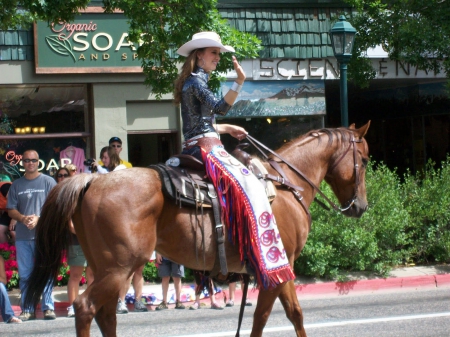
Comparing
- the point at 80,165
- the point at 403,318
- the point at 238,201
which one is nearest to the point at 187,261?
the point at 238,201

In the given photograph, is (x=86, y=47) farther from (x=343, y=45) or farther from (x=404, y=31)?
(x=404, y=31)

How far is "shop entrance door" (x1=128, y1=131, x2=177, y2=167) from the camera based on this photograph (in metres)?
15.3

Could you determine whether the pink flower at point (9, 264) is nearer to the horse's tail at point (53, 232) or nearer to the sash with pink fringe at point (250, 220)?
the horse's tail at point (53, 232)

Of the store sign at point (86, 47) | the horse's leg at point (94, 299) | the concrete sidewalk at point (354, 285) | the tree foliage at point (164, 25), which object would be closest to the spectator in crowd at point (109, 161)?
the tree foliage at point (164, 25)

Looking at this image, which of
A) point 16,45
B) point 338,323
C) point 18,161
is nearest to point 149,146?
point 18,161

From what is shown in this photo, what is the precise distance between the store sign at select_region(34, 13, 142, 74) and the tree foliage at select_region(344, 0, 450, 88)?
4.63 metres

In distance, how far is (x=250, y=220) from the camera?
603 centimetres

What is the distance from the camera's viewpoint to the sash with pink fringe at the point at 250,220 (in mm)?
6043

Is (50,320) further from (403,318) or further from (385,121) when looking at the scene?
(385,121)

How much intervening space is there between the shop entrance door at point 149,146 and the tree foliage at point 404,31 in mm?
4094

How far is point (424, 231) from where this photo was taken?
12.6 metres

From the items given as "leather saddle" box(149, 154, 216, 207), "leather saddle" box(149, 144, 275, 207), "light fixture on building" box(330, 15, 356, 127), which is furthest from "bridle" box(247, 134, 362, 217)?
"light fixture on building" box(330, 15, 356, 127)

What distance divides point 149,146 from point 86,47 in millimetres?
2403

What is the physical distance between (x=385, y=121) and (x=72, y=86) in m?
9.03
